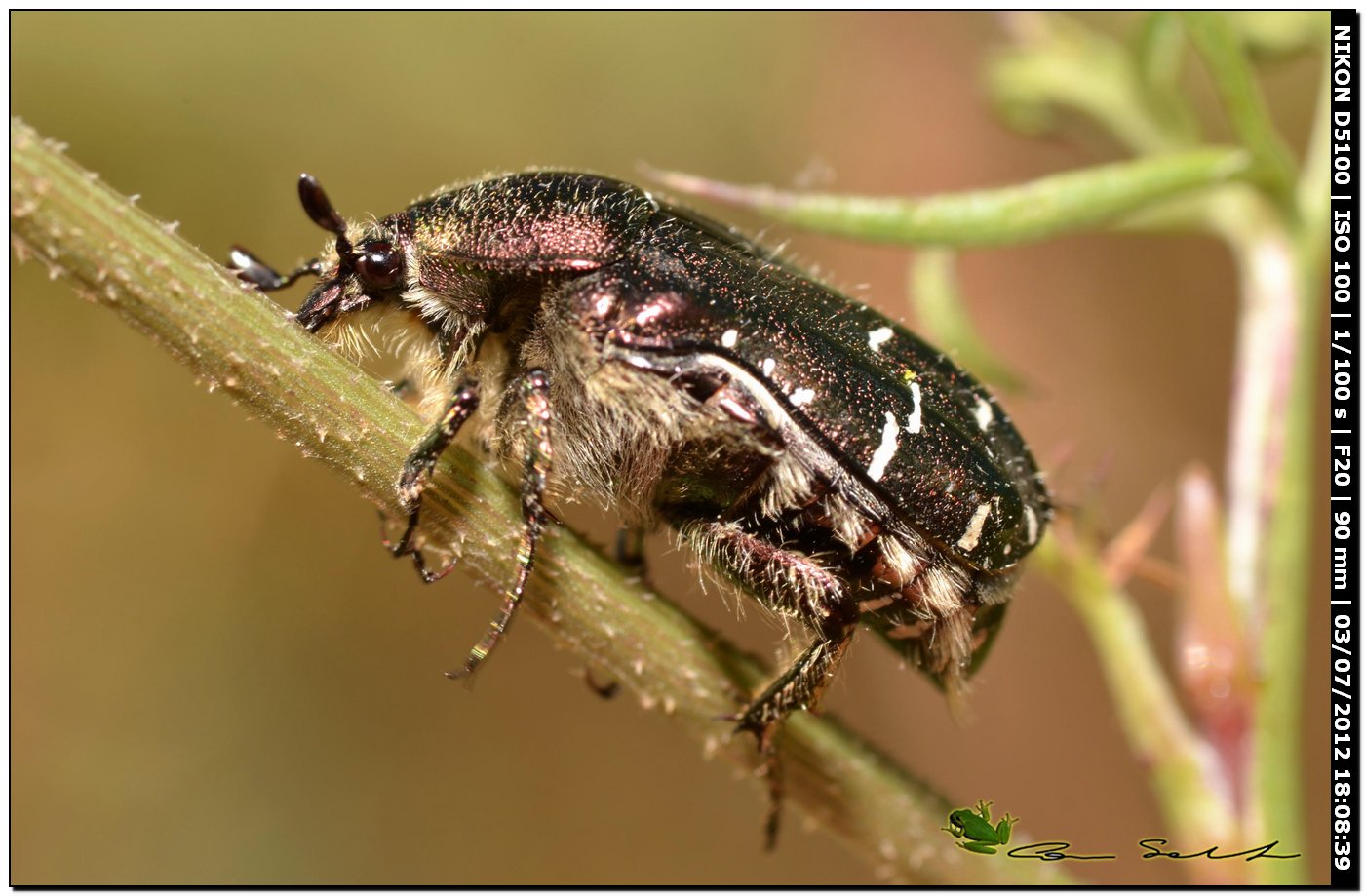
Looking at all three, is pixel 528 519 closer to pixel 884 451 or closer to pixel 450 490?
pixel 450 490

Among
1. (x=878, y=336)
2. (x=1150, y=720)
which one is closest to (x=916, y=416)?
(x=878, y=336)

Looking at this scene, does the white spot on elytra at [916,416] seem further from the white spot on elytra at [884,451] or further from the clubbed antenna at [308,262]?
the clubbed antenna at [308,262]

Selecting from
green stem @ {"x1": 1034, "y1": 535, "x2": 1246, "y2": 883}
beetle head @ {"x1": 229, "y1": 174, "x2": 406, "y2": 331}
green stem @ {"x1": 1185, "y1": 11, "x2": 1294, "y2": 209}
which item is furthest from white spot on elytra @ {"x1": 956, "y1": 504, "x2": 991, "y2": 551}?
beetle head @ {"x1": 229, "y1": 174, "x2": 406, "y2": 331}

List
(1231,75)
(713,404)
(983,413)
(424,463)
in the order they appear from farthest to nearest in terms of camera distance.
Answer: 1. (983,413)
2. (1231,75)
3. (713,404)
4. (424,463)

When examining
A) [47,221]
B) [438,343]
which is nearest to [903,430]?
[438,343]

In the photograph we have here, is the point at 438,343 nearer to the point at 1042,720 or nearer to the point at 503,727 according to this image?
the point at 503,727

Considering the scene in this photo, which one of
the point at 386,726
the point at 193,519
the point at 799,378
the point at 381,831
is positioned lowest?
the point at 381,831

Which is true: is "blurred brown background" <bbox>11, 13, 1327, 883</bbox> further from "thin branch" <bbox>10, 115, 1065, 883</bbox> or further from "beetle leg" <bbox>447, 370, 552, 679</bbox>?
"beetle leg" <bbox>447, 370, 552, 679</bbox>
